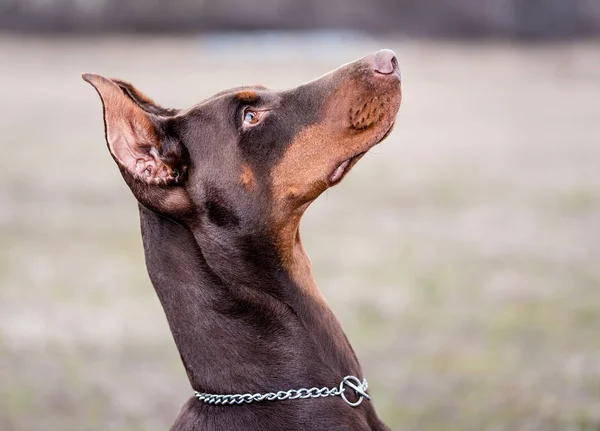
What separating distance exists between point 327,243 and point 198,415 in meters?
7.22

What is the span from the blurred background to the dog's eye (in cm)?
292

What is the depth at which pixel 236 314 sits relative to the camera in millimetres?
3373

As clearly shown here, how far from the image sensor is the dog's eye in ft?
11.5

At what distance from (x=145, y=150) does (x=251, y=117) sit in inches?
16.4

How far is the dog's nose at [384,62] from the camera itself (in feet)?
11.4

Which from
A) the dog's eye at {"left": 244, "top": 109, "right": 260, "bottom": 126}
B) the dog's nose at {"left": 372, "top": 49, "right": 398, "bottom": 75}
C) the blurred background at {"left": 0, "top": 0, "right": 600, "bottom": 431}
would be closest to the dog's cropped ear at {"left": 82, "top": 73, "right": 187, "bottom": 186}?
the dog's eye at {"left": 244, "top": 109, "right": 260, "bottom": 126}

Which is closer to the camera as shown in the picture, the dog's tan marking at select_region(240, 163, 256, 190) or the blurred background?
the dog's tan marking at select_region(240, 163, 256, 190)

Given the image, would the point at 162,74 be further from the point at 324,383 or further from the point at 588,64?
the point at 324,383

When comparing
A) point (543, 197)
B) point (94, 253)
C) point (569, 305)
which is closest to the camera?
point (569, 305)

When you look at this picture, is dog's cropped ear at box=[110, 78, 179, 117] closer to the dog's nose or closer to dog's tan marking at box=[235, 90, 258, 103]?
dog's tan marking at box=[235, 90, 258, 103]

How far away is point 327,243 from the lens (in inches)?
414

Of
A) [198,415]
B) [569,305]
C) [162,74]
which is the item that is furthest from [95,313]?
[162,74]

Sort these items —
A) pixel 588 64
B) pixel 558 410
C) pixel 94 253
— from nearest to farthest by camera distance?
pixel 558 410 < pixel 94 253 < pixel 588 64

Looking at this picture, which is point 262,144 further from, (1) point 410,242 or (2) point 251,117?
(1) point 410,242
